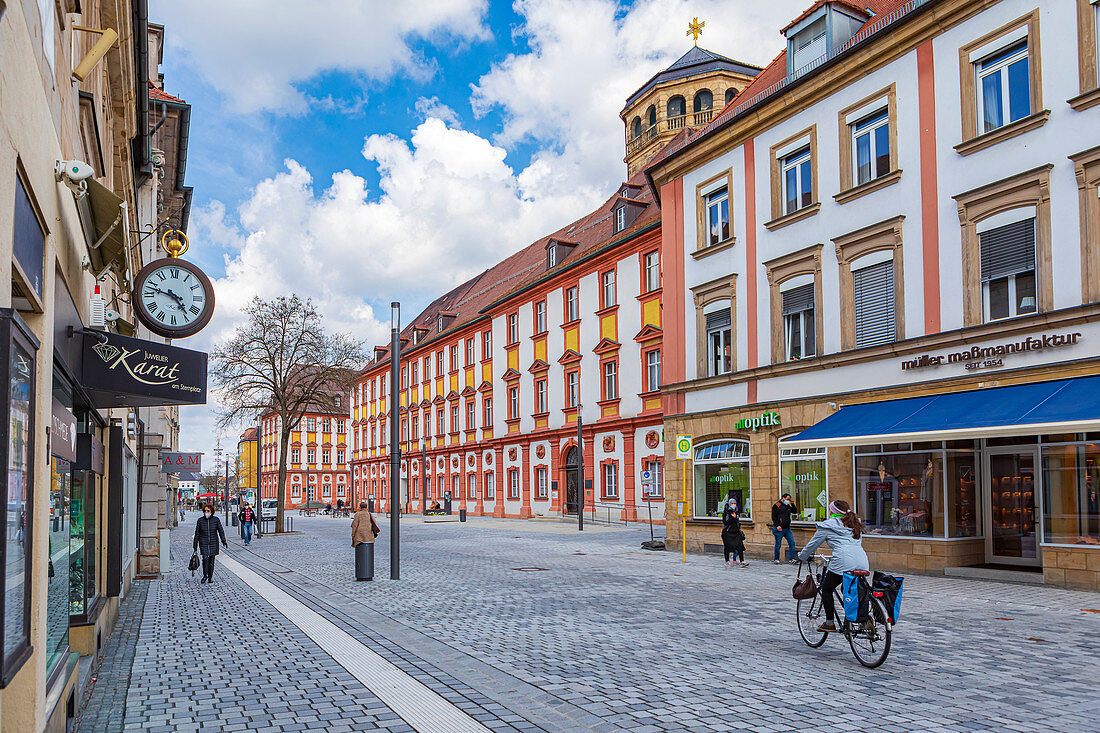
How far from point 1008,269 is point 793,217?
6286 millimetres

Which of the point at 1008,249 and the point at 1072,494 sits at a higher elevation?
the point at 1008,249

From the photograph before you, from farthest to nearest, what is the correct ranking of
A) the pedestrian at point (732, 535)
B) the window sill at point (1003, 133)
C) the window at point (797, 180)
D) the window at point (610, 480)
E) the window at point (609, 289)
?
the window at point (609, 289) < the window at point (610, 480) < the window at point (797, 180) < the pedestrian at point (732, 535) < the window sill at point (1003, 133)

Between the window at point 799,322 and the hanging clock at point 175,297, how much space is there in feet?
50.8

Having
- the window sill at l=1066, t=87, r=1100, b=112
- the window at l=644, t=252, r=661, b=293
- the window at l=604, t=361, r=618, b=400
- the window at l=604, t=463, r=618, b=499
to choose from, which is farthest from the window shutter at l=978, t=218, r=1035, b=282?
the window at l=604, t=463, r=618, b=499

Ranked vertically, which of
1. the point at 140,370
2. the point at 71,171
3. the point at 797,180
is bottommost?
the point at 140,370

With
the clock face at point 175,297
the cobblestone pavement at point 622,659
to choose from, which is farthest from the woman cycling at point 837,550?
the clock face at point 175,297

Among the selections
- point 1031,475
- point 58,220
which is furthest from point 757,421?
point 58,220

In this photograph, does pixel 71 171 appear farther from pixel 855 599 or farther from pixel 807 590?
pixel 807 590

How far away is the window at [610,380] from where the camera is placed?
42438 mm

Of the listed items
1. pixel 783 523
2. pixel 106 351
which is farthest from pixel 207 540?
pixel 783 523

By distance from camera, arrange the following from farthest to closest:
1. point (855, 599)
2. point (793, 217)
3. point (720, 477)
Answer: point (720, 477)
point (793, 217)
point (855, 599)

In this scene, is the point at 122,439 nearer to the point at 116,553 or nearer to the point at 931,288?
the point at 116,553

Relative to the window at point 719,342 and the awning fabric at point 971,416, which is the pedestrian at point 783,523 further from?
the window at point 719,342

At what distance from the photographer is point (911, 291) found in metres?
19.1
